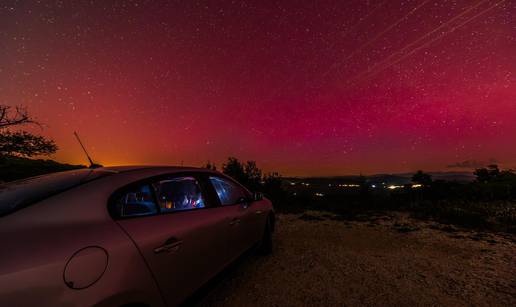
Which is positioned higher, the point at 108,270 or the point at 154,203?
the point at 154,203

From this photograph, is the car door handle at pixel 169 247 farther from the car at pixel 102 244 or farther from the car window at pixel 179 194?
the car window at pixel 179 194

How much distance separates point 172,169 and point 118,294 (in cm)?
137

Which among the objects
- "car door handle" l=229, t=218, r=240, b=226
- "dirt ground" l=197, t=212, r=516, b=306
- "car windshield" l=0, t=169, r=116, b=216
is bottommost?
"dirt ground" l=197, t=212, r=516, b=306

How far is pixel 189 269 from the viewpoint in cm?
226

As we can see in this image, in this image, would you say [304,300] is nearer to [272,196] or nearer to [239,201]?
[239,201]

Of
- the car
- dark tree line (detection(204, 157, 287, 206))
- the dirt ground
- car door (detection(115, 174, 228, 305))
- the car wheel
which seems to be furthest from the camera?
dark tree line (detection(204, 157, 287, 206))

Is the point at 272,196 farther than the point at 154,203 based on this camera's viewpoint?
Yes

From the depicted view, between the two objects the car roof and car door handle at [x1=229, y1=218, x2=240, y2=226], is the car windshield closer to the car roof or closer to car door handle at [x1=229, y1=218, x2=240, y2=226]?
the car roof

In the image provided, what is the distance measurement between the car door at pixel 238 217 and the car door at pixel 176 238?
22 centimetres

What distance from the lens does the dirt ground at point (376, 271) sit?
10.1 ft

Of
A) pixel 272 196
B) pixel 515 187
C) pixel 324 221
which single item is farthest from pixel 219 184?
pixel 515 187

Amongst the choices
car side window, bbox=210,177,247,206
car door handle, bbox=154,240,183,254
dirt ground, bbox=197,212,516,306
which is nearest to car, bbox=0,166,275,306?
car door handle, bbox=154,240,183,254

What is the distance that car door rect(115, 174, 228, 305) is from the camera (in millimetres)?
1860

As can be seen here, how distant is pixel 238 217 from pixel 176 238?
1289mm
